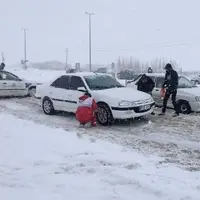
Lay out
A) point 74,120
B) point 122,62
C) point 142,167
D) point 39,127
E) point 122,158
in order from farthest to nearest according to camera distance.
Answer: point 122,62, point 74,120, point 39,127, point 122,158, point 142,167

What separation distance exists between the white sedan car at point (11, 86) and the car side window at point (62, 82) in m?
4.39

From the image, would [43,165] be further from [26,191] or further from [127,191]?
[127,191]

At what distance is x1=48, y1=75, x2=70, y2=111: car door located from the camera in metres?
11.2

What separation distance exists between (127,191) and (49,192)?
Result: 102 centimetres

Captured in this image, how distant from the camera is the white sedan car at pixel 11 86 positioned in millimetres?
15516

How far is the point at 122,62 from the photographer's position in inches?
4333

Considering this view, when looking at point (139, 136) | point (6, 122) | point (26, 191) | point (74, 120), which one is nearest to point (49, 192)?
point (26, 191)

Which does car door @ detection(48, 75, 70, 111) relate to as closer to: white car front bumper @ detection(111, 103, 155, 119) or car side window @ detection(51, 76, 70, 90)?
car side window @ detection(51, 76, 70, 90)

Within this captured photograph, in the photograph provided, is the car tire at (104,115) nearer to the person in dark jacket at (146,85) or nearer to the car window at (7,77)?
the person in dark jacket at (146,85)

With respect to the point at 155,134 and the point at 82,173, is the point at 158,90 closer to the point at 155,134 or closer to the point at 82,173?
the point at 155,134

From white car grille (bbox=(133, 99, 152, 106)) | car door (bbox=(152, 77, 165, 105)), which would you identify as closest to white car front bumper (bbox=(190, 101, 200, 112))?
car door (bbox=(152, 77, 165, 105))

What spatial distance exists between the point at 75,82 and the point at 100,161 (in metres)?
5.24

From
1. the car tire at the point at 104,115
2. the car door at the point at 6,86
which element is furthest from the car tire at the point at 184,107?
the car door at the point at 6,86

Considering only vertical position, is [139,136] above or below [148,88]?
below
